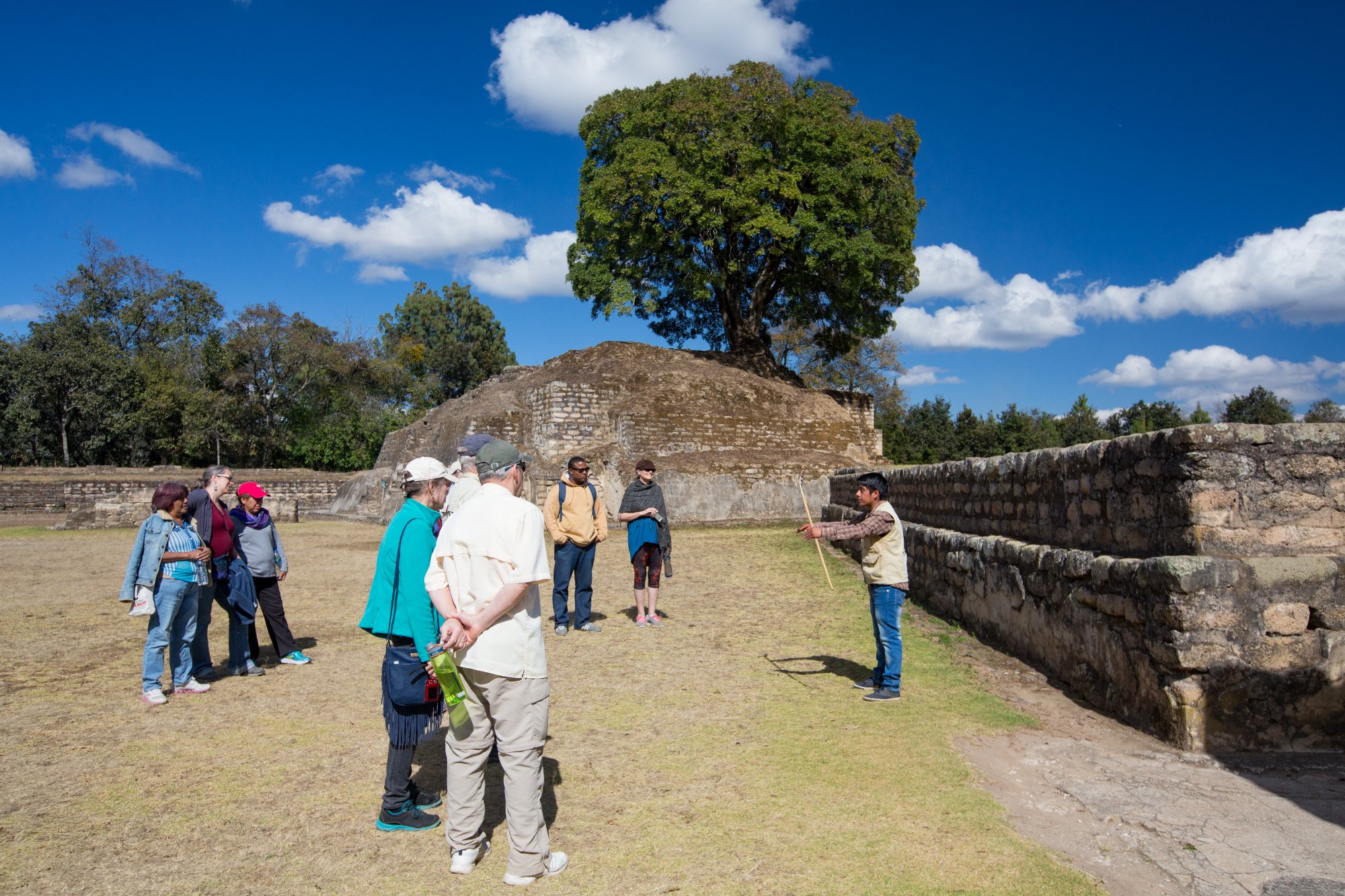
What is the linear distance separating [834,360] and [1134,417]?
76.2ft

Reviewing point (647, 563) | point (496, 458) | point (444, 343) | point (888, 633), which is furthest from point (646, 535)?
point (444, 343)

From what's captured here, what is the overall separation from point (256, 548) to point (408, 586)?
11.5 ft

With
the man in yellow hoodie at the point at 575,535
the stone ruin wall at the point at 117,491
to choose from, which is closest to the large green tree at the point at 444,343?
the stone ruin wall at the point at 117,491

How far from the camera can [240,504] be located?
6.26 m

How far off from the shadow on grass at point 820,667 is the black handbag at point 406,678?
3.04 m

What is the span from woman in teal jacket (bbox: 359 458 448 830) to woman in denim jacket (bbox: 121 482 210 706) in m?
2.66

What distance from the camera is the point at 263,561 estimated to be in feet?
20.1

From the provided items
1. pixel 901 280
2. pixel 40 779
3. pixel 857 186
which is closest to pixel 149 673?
pixel 40 779

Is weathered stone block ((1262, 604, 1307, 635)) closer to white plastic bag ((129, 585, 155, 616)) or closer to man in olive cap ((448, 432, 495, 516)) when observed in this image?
man in olive cap ((448, 432, 495, 516))

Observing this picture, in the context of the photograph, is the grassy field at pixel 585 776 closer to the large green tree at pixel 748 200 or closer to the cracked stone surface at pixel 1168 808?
the cracked stone surface at pixel 1168 808

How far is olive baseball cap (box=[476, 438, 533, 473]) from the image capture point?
3207 millimetres

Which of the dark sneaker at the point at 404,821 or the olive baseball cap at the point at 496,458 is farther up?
the olive baseball cap at the point at 496,458

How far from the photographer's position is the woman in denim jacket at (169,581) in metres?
5.16

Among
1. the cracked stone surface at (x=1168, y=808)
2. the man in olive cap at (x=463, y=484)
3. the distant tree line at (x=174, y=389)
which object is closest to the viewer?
the cracked stone surface at (x=1168, y=808)
